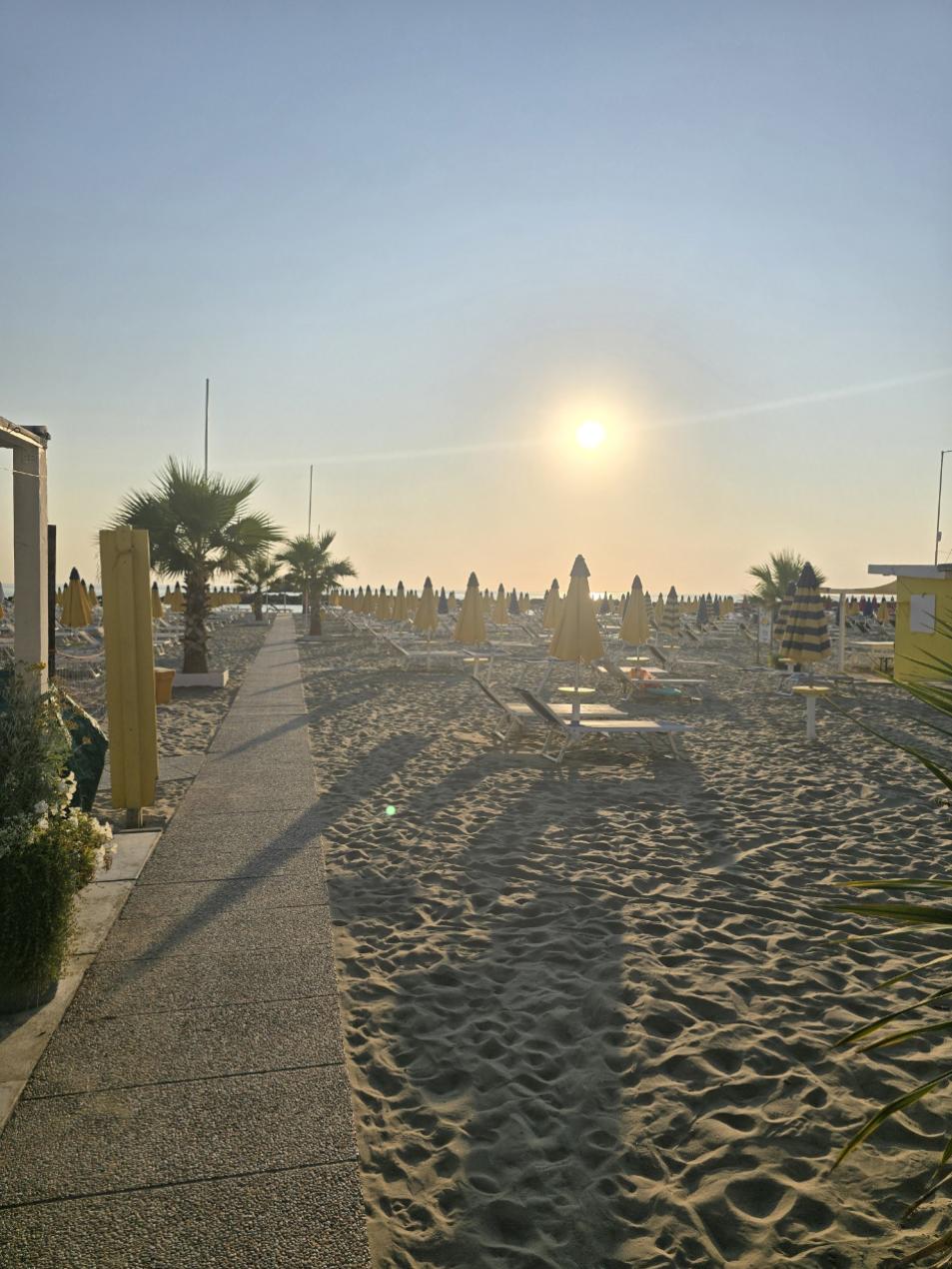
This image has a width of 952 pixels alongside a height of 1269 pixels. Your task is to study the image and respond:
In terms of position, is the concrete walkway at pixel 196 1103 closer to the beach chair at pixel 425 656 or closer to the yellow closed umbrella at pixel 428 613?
the beach chair at pixel 425 656

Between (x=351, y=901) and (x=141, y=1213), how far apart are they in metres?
2.42

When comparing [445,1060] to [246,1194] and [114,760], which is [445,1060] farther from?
[114,760]

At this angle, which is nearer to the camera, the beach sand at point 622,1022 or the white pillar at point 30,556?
the beach sand at point 622,1022

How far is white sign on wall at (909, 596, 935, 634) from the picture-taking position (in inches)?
616

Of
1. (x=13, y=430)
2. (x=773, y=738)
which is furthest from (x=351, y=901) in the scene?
(x=773, y=738)

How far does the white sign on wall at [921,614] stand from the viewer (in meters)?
15.7

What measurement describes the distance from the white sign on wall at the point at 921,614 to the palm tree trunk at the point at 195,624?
1332cm

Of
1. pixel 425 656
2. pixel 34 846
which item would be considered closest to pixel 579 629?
pixel 34 846

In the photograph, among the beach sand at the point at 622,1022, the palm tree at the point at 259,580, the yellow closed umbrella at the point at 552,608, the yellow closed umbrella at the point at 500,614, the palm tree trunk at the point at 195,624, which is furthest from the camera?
the palm tree at the point at 259,580

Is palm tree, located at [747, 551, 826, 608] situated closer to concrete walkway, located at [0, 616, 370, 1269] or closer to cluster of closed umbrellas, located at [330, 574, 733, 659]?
cluster of closed umbrellas, located at [330, 574, 733, 659]

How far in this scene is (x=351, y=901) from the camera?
4.56 metres

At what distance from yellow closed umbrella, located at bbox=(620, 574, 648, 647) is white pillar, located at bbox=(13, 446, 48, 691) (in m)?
12.8

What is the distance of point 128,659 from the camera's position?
17.7 feet

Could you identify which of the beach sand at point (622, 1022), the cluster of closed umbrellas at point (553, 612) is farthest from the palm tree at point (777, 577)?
the beach sand at point (622, 1022)
